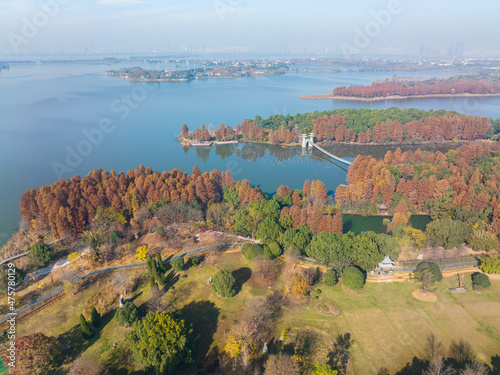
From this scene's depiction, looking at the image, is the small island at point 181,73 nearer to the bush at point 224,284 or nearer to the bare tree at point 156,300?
the bare tree at point 156,300

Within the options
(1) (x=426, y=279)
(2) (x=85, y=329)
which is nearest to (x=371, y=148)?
(1) (x=426, y=279)

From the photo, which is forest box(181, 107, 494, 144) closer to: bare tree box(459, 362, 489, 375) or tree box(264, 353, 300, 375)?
tree box(264, 353, 300, 375)

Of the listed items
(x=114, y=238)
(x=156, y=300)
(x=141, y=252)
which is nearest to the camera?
(x=156, y=300)

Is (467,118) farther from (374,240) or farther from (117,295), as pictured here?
(117,295)

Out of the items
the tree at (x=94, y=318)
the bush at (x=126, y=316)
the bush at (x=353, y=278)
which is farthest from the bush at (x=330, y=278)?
the tree at (x=94, y=318)

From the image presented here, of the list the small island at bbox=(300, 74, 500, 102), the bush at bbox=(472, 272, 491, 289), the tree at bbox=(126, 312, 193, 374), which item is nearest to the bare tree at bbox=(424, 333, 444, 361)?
the bush at bbox=(472, 272, 491, 289)

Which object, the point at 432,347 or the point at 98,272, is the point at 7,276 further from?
the point at 432,347

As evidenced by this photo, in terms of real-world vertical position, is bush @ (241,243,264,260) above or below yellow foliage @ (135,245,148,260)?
above
